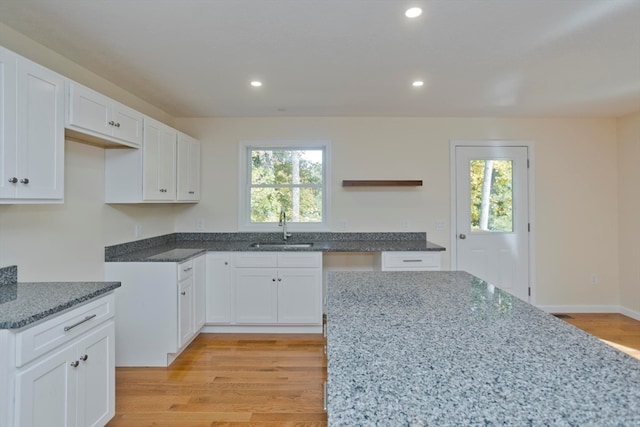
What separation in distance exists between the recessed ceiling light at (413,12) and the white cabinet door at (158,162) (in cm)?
221

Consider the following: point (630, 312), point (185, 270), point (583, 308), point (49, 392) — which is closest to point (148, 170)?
point (185, 270)

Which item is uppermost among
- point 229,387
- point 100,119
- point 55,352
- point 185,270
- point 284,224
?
point 100,119

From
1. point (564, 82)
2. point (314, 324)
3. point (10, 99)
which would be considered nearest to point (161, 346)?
point (314, 324)

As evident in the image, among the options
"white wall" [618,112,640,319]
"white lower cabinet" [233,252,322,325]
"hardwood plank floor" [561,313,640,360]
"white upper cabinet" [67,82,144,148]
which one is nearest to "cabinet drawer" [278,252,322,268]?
"white lower cabinet" [233,252,322,325]

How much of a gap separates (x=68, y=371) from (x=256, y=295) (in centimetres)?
189

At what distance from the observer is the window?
3.98m

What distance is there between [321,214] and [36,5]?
2929mm

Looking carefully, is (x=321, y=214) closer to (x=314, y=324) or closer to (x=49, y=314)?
(x=314, y=324)

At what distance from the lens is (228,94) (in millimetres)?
3094

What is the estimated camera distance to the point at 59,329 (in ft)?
4.88

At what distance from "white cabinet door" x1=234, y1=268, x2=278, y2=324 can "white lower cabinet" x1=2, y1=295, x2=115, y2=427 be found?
5.02 ft

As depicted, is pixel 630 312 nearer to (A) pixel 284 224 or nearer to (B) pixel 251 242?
(A) pixel 284 224

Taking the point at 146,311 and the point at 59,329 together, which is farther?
the point at 146,311

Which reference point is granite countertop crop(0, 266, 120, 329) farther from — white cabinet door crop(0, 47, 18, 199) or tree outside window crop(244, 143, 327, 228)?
tree outside window crop(244, 143, 327, 228)
